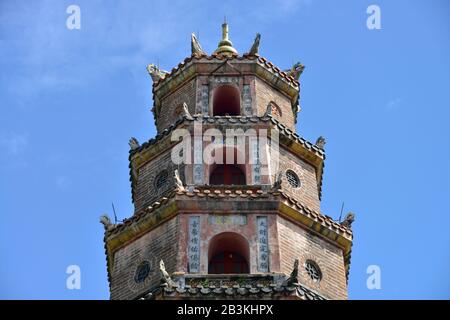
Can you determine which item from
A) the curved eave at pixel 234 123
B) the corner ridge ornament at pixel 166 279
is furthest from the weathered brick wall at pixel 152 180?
the corner ridge ornament at pixel 166 279

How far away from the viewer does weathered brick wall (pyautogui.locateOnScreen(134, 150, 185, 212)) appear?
156 ft

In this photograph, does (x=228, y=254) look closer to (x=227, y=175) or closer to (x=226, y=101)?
(x=227, y=175)

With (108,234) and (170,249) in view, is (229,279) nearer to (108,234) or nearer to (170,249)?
(170,249)

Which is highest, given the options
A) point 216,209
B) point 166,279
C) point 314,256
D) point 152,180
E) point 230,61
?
point 230,61

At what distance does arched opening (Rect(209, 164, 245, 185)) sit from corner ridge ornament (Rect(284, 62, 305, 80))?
629cm

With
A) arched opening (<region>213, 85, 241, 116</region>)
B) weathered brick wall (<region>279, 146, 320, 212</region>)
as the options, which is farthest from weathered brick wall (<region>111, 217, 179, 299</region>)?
arched opening (<region>213, 85, 241, 116</region>)

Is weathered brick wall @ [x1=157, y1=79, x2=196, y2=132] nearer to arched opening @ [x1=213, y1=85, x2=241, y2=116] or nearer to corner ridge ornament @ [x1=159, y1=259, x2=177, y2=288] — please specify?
arched opening @ [x1=213, y1=85, x2=241, y2=116]

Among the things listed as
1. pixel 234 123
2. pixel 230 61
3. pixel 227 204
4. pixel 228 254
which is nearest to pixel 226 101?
pixel 230 61

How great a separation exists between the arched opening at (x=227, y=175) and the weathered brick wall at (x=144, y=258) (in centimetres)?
322

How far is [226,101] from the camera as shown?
5109cm

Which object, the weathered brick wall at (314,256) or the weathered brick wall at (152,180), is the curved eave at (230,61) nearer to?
the weathered brick wall at (152,180)

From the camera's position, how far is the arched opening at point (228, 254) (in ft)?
146

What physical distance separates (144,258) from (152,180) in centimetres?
395

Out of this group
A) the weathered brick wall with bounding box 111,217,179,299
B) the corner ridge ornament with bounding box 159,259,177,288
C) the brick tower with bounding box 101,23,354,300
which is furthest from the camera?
the weathered brick wall with bounding box 111,217,179,299
